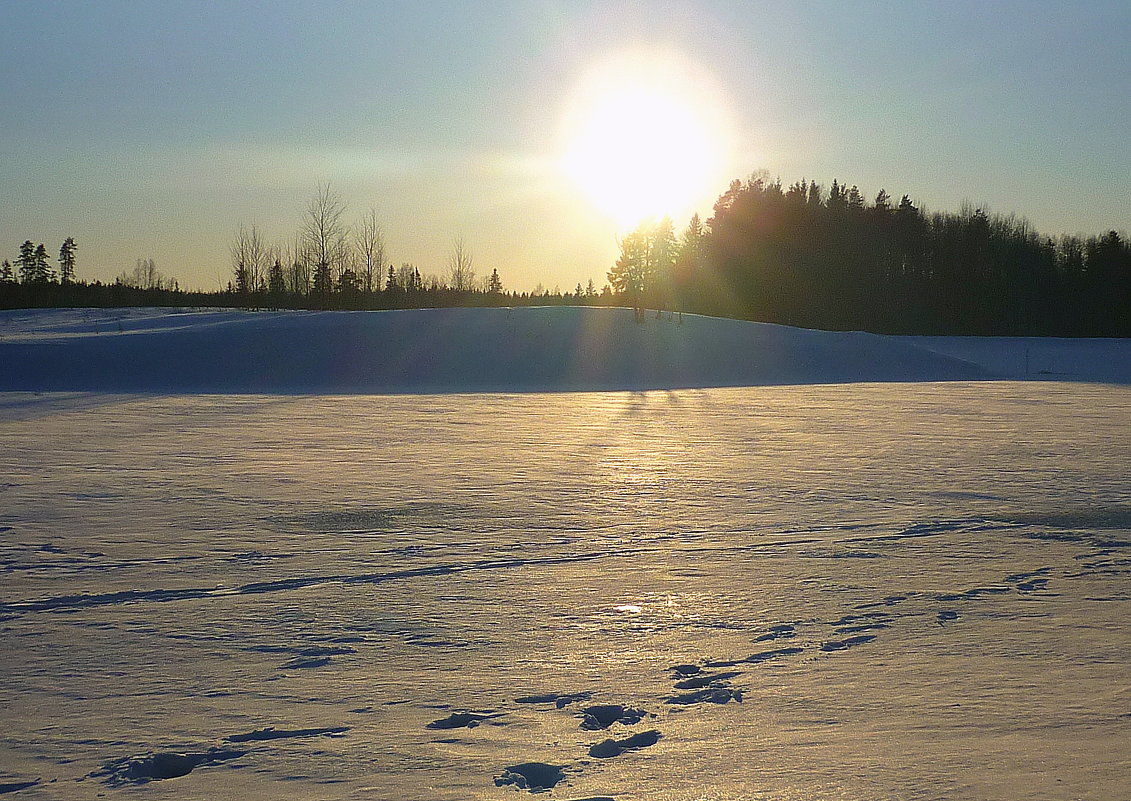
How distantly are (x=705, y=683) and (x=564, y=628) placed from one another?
0.95 meters

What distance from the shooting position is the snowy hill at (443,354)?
81.9 feet

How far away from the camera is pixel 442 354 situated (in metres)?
28.0

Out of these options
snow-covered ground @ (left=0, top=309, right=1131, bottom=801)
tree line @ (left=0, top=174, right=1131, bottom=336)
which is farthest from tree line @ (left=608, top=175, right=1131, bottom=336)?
snow-covered ground @ (left=0, top=309, right=1131, bottom=801)

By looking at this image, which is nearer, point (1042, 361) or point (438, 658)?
point (438, 658)

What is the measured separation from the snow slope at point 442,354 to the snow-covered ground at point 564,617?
12938 millimetres

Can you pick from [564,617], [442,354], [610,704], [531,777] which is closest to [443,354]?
[442,354]

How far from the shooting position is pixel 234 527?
6984mm

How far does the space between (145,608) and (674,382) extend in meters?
22.5

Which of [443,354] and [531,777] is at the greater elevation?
[443,354]

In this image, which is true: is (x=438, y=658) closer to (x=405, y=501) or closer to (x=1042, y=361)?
(x=405, y=501)

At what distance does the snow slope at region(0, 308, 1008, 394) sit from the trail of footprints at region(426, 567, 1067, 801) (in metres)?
18.1

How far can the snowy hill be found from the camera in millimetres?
24953

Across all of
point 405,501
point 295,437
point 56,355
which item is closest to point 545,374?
point 56,355

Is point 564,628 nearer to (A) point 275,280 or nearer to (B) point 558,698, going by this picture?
(B) point 558,698
